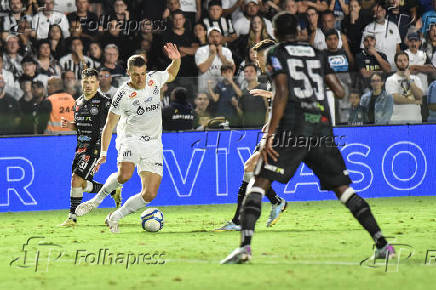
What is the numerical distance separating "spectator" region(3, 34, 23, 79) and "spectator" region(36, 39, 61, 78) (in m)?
0.33

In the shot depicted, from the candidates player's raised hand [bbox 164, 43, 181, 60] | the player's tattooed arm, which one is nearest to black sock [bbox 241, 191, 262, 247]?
the player's tattooed arm

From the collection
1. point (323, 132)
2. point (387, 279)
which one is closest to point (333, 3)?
point (323, 132)

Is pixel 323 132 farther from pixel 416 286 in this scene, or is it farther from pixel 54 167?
pixel 54 167

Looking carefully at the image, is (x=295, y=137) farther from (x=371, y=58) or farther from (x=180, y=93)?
(x=371, y=58)

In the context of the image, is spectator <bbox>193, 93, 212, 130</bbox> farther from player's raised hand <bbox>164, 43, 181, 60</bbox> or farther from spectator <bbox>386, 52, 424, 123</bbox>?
player's raised hand <bbox>164, 43, 181, 60</bbox>

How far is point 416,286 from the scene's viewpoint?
6.84 metres

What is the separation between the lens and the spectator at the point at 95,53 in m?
16.7

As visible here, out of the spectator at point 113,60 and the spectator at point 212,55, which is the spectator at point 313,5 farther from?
the spectator at point 113,60

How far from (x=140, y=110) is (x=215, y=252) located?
9.37ft

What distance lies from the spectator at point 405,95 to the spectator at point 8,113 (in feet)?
20.2

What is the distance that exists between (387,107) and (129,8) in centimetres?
530

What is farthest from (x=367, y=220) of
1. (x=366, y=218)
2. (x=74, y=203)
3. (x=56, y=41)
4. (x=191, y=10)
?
(x=191, y=10)

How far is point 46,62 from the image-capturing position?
16.3 metres

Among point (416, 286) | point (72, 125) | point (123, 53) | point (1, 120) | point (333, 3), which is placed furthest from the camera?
point (333, 3)
